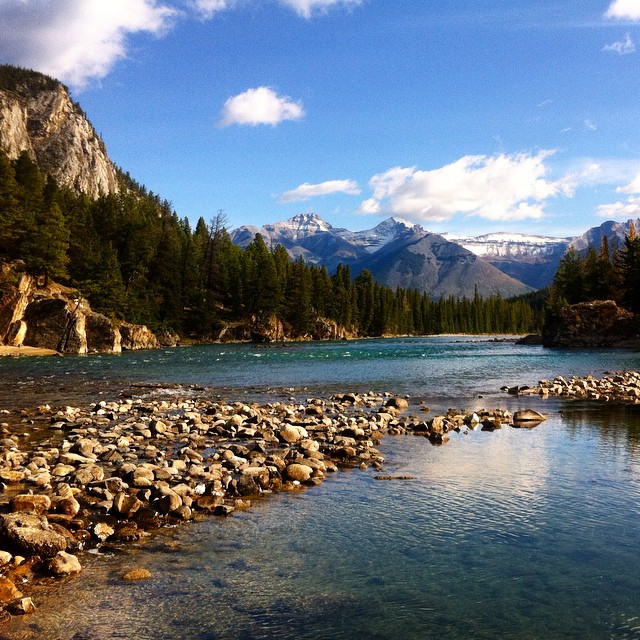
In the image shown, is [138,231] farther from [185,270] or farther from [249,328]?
[249,328]

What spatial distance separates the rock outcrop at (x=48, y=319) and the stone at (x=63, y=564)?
62762mm

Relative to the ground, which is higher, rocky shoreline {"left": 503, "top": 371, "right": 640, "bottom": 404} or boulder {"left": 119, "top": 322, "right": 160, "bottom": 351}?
boulder {"left": 119, "top": 322, "right": 160, "bottom": 351}

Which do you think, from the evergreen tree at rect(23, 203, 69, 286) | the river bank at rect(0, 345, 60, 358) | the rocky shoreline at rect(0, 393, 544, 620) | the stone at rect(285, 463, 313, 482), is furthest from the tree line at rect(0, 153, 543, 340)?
the stone at rect(285, 463, 313, 482)

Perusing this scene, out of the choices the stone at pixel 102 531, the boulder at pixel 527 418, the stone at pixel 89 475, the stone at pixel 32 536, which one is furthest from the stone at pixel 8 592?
the boulder at pixel 527 418

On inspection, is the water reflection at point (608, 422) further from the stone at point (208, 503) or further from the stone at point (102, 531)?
the stone at point (102, 531)

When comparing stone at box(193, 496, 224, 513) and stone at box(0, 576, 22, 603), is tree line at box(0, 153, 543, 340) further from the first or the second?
stone at box(0, 576, 22, 603)

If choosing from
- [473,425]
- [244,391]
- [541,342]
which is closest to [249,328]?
[541,342]

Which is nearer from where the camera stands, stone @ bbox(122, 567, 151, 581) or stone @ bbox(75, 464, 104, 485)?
stone @ bbox(122, 567, 151, 581)

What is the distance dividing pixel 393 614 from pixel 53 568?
4977 millimetres

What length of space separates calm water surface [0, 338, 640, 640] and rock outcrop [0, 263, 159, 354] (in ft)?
198

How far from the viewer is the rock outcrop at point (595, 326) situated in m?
87.2

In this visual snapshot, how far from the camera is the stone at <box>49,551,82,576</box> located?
7750 mm

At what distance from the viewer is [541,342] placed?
104 meters

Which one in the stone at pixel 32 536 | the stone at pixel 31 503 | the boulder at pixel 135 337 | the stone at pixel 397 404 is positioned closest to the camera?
the stone at pixel 32 536
